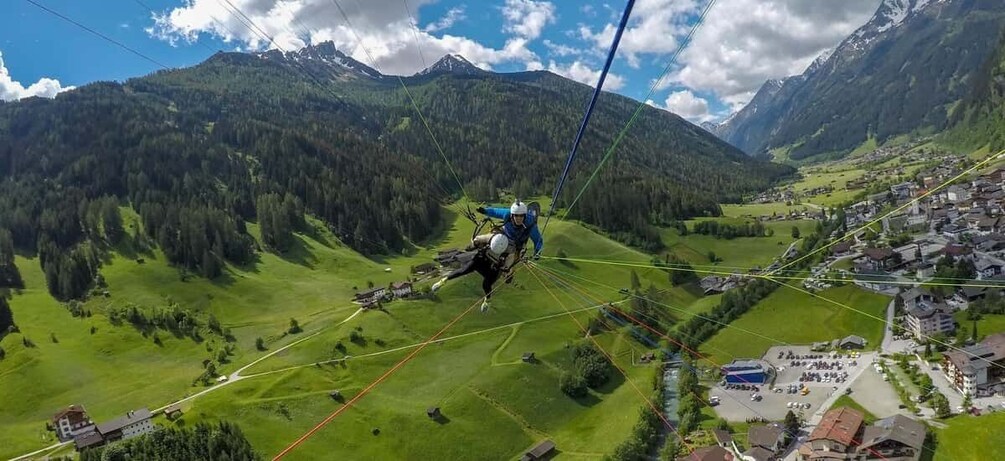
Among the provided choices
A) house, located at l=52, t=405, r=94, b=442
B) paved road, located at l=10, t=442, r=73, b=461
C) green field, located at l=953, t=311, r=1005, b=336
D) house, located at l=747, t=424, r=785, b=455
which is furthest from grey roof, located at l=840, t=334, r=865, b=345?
paved road, located at l=10, t=442, r=73, b=461

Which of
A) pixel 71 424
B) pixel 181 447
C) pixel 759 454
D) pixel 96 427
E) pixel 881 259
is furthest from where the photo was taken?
pixel 881 259

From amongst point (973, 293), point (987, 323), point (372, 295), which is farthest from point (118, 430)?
point (973, 293)

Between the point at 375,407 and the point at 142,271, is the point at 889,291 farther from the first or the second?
the point at 142,271

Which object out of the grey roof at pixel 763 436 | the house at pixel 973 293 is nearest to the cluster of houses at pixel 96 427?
the grey roof at pixel 763 436

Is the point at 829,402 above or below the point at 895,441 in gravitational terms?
below

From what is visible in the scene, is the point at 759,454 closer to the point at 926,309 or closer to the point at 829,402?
the point at 829,402

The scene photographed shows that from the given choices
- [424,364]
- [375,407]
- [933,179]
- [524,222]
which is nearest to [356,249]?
[424,364]

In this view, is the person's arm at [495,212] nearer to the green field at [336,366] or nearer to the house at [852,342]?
the green field at [336,366]
